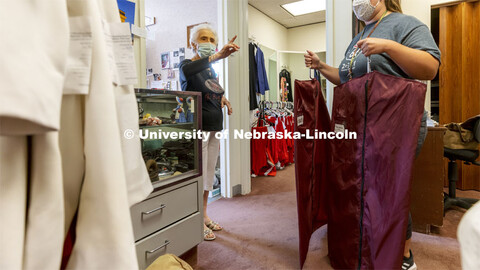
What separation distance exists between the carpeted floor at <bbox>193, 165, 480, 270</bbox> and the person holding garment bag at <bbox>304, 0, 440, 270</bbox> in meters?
0.45

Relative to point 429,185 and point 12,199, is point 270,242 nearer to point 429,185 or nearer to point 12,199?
point 429,185

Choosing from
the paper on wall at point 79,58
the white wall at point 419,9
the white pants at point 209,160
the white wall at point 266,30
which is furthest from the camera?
the white wall at point 266,30

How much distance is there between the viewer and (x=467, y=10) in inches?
109

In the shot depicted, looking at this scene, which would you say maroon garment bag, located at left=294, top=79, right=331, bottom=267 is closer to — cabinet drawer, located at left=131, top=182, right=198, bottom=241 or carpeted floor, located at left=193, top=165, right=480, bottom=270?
carpeted floor, located at left=193, top=165, right=480, bottom=270

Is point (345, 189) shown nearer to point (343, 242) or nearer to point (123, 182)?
point (343, 242)

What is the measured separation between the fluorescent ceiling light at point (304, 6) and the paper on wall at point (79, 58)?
4847mm

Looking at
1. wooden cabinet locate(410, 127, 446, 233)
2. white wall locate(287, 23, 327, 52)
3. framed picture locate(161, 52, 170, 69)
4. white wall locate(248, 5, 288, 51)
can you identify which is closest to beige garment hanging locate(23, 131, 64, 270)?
wooden cabinet locate(410, 127, 446, 233)

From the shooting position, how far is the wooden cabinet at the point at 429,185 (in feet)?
6.17

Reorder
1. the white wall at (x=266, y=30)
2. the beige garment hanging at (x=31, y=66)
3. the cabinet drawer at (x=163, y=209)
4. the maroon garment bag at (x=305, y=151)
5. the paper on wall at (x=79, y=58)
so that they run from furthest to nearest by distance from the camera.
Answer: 1. the white wall at (x=266, y=30)
2. the maroon garment bag at (x=305, y=151)
3. the cabinet drawer at (x=163, y=209)
4. the paper on wall at (x=79, y=58)
5. the beige garment hanging at (x=31, y=66)

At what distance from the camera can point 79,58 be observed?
44 centimetres

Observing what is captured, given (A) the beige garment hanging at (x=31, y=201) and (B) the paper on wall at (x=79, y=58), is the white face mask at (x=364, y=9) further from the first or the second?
(A) the beige garment hanging at (x=31, y=201)

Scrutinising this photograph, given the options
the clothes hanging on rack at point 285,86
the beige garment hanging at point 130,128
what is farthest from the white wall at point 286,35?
the beige garment hanging at point 130,128

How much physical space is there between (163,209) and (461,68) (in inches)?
128

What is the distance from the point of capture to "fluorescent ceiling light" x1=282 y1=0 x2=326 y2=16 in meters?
4.66
